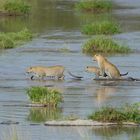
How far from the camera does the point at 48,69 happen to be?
953 inches

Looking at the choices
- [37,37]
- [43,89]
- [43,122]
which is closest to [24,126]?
[43,122]

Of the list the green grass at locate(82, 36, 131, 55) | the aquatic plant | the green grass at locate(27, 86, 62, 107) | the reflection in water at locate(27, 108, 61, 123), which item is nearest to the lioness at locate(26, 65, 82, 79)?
the green grass at locate(27, 86, 62, 107)

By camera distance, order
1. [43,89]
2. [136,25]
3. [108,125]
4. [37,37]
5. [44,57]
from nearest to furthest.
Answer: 1. [108,125]
2. [43,89]
3. [44,57]
4. [37,37]
5. [136,25]

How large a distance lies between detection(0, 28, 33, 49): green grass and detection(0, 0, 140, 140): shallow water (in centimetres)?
47

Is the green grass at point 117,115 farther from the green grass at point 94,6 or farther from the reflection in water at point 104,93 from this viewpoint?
the green grass at point 94,6

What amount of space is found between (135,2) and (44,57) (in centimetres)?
3003

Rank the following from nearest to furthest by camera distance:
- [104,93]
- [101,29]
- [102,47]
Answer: [104,93] < [102,47] < [101,29]

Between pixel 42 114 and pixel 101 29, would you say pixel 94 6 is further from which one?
pixel 42 114

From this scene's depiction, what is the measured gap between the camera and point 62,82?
24.0 m

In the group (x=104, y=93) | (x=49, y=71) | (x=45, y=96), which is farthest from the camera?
(x=49, y=71)

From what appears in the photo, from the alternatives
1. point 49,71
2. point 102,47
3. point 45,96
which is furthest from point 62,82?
point 102,47

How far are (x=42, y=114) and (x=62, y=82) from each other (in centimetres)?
570

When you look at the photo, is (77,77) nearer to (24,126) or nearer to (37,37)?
(24,126)

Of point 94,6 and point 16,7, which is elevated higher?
point 16,7
